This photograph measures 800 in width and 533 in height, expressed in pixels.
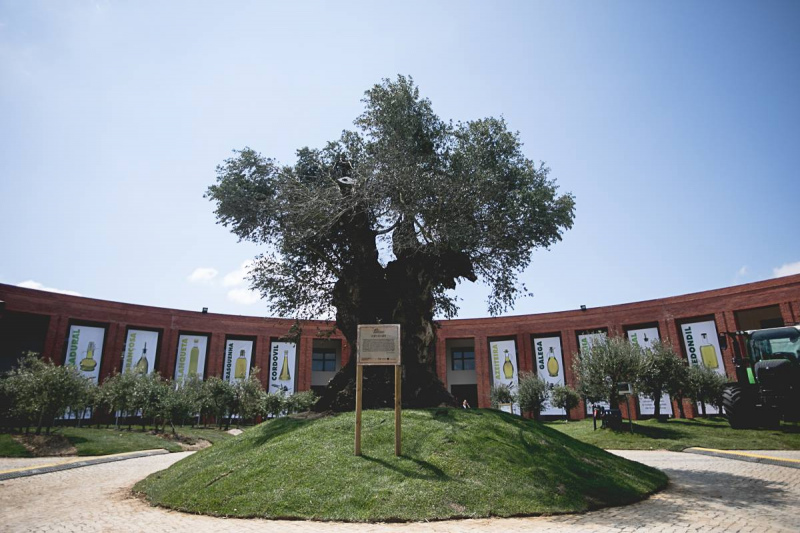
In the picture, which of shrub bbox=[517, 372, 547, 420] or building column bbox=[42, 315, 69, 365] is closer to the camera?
building column bbox=[42, 315, 69, 365]

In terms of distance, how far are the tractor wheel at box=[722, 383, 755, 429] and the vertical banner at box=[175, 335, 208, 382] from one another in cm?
3878

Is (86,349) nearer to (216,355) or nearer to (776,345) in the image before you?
(216,355)

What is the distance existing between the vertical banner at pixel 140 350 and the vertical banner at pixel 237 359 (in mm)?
6260

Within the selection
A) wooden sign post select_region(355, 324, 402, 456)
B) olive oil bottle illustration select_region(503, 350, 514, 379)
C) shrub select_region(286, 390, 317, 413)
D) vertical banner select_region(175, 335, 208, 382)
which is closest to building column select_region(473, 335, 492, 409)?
olive oil bottle illustration select_region(503, 350, 514, 379)

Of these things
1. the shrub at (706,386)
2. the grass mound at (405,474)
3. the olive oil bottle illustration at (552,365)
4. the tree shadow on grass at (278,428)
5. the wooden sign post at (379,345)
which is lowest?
the grass mound at (405,474)

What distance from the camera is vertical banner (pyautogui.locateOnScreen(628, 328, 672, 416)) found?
39375 mm

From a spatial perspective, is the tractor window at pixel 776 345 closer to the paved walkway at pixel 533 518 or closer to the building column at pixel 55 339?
the paved walkway at pixel 533 518

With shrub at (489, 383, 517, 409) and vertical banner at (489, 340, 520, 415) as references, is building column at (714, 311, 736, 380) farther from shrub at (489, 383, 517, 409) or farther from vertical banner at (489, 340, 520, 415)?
vertical banner at (489, 340, 520, 415)

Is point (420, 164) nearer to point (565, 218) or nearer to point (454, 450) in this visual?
point (565, 218)

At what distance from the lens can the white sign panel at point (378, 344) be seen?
1136 centimetres

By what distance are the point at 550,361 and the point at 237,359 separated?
3056 cm

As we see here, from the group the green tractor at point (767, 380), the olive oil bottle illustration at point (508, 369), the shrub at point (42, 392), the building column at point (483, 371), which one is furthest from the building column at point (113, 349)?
the green tractor at point (767, 380)

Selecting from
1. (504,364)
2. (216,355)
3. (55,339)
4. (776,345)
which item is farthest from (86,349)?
(776,345)

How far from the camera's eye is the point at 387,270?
61.8ft
